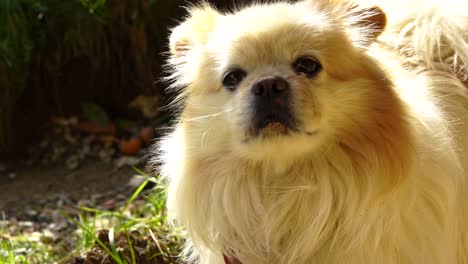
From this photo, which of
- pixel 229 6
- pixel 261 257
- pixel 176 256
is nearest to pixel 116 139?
pixel 229 6

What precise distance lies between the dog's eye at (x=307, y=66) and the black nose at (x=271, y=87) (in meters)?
0.12

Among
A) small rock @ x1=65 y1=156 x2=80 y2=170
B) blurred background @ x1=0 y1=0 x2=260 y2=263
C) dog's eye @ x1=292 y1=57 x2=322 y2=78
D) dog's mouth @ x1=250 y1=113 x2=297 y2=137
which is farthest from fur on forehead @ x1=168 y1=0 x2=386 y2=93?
small rock @ x1=65 y1=156 x2=80 y2=170

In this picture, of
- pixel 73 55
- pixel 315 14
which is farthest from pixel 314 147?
pixel 73 55

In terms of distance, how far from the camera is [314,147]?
254cm

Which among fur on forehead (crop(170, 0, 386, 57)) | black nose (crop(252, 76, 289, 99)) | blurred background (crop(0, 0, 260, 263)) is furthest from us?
blurred background (crop(0, 0, 260, 263))

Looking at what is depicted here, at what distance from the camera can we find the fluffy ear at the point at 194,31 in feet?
9.37

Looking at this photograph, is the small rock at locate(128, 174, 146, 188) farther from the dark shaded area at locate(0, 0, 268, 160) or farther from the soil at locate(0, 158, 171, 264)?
the dark shaded area at locate(0, 0, 268, 160)

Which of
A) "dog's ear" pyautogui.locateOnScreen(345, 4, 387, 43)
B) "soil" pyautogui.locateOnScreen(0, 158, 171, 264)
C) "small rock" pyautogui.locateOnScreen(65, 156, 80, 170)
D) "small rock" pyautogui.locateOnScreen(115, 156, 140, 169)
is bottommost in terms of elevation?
"soil" pyautogui.locateOnScreen(0, 158, 171, 264)

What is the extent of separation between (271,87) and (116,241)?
1487 millimetres

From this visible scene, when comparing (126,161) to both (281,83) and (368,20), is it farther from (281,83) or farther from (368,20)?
(281,83)

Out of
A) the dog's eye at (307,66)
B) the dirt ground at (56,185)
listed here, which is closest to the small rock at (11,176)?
the dirt ground at (56,185)

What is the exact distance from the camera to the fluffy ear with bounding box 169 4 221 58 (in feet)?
9.37

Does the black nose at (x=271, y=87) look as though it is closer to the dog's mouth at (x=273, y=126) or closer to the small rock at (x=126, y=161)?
the dog's mouth at (x=273, y=126)

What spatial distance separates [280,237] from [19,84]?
9.53 feet
